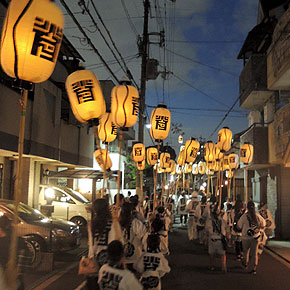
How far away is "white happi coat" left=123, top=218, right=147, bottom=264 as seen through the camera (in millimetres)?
6934

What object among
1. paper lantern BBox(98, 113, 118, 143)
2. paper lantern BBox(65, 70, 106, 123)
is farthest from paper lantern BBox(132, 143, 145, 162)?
paper lantern BBox(65, 70, 106, 123)

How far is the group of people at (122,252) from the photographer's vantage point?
385cm

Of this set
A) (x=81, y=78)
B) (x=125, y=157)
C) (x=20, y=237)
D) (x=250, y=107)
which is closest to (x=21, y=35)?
(x=81, y=78)

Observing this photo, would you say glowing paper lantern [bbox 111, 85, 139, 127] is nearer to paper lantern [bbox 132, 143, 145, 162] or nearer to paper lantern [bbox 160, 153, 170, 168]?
paper lantern [bbox 132, 143, 145, 162]

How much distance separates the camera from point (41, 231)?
978 cm

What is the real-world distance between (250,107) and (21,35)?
19.1 meters

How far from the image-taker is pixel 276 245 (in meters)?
14.4

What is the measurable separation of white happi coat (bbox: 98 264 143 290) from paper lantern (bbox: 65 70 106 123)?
356cm

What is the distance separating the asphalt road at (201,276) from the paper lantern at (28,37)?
210 inches

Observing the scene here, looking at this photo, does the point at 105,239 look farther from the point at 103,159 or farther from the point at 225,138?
the point at 225,138

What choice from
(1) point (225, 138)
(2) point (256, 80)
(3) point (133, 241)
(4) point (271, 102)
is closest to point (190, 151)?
(1) point (225, 138)

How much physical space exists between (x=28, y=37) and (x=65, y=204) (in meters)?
12.3

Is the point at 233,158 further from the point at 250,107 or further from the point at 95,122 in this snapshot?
the point at 95,122

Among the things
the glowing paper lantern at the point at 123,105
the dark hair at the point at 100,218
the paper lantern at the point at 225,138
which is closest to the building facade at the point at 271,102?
the paper lantern at the point at 225,138
